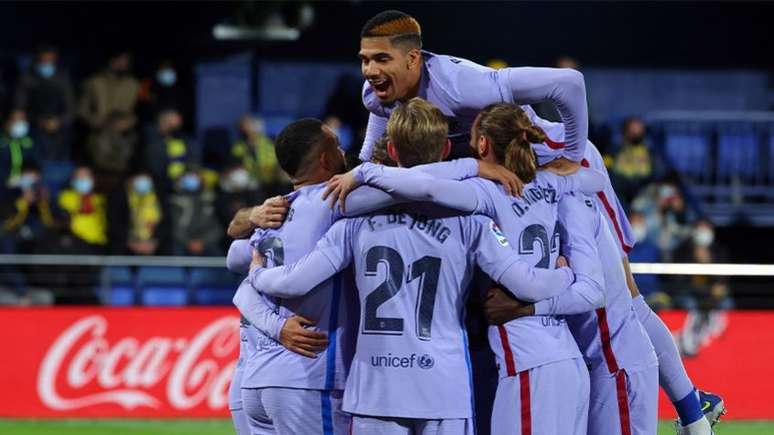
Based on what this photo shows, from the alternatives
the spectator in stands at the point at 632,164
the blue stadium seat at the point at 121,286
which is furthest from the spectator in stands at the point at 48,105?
the spectator in stands at the point at 632,164

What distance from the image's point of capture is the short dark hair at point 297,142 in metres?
5.73

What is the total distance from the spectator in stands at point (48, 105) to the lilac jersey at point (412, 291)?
1088 centimetres

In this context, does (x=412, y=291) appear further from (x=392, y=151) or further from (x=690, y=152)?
(x=690, y=152)

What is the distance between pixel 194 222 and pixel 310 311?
29.3 ft

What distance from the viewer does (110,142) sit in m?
15.8

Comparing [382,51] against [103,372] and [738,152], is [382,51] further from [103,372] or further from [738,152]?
[738,152]

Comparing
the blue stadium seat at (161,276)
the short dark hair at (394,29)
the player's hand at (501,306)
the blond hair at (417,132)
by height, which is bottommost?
the blue stadium seat at (161,276)

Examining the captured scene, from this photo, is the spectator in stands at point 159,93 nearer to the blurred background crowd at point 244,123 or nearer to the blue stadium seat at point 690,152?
the blurred background crowd at point 244,123

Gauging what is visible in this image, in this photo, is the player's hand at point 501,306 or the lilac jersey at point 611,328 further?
the lilac jersey at point 611,328

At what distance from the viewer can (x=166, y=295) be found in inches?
543

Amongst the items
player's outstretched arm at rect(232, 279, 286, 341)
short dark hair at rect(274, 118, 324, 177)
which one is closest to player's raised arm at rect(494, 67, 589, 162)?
short dark hair at rect(274, 118, 324, 177)

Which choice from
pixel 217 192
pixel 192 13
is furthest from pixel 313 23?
pixel 217 192

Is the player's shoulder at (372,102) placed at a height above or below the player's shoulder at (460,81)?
below

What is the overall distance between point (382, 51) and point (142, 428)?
20.9 feet
